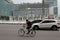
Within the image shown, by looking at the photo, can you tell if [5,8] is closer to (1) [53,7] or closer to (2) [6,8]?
(2) [6,8]

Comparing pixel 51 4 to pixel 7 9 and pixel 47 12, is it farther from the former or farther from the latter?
pixel 7 9

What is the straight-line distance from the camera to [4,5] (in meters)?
82.8

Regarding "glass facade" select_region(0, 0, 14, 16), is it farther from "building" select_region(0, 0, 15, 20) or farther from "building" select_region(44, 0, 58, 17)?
"building" select_region(44, 0, 58, 17)

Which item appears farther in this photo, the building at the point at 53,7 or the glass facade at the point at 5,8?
the building at the point at 53,7

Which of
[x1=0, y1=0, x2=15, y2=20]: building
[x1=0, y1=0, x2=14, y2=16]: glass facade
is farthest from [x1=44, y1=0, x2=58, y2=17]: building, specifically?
[x1=0, y1=0, x2=14, y2=16]: glass facade

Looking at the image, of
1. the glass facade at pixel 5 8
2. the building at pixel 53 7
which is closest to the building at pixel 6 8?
the glass facade at pixel 5 8

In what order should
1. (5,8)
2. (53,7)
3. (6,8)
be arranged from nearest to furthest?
1. (5,8)
2. (6,8)
3. (53,7)

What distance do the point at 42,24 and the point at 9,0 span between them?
2919 inches

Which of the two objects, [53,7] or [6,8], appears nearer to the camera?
[6,8]

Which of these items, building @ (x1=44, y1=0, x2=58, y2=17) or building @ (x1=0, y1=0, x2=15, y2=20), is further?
building @ (x1=44, y1=0, x2=58, y2=17)

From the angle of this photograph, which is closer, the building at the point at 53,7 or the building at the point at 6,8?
the building at the point at 6,8

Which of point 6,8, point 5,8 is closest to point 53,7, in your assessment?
point 6,8

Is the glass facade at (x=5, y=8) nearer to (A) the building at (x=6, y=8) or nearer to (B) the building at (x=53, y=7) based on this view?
(A) the building at (x=6, y=8)

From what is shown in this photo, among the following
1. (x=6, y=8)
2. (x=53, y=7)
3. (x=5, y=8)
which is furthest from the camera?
(x=53, y=7)
